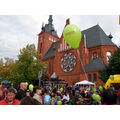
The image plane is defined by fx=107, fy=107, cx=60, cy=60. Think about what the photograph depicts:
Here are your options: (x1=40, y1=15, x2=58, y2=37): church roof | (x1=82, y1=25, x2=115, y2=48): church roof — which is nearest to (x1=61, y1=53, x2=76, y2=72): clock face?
(x1=82, y1=25, x2=115, y2=48): church roof

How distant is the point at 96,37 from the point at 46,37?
72.0ft

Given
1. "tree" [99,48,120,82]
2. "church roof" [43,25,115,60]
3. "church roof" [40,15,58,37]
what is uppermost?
"church roof" [40,15,58,37]

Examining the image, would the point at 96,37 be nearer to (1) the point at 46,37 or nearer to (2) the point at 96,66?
(2) the point at 96,66

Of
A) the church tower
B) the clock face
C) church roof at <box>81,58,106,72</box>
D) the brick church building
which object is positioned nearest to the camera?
church roof at <box>81,58,106,72</box>

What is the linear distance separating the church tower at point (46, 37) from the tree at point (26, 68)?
70.0 ft

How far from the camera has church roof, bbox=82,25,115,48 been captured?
25.8m

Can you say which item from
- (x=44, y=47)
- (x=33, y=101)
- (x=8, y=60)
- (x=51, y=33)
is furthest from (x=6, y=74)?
(x=33, y=101)

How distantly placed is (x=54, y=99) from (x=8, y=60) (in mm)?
41147

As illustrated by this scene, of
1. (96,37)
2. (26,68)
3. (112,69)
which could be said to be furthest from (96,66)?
(26,68)

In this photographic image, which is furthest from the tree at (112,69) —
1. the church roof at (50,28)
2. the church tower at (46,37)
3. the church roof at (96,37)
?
the church roof at (50,28)

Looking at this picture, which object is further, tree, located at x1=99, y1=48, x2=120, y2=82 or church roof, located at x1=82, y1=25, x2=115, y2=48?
church roof, located at x1=82, y1=25, x2=115, y2=48

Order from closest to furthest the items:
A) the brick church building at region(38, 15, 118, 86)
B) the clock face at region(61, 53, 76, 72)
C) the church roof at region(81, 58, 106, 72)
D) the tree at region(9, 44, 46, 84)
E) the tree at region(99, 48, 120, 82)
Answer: the tree at region(99, 48, 120, 82)
the tree at region(9, 44, 46, 84)
the church roof at region(81, 58, 106, 72)
the brick church building at region(38, 15, 118, 86)
the clock face at region(61, 53, 76, 72)

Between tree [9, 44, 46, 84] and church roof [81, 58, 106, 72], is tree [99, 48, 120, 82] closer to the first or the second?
church roof [81, 58, 106, 72]

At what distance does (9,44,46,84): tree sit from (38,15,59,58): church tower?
21.3m
